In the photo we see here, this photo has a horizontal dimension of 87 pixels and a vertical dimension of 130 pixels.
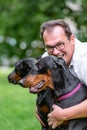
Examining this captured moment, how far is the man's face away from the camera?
590 centimetres

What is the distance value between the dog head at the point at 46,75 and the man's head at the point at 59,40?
0.17 meters

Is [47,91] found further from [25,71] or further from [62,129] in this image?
[25,71]

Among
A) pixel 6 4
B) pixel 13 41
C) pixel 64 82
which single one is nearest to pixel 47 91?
pixel 64 82

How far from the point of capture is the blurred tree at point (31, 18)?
2395cm

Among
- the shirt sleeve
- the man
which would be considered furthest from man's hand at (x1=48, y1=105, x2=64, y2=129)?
the shirt sleeve

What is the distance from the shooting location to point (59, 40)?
5.91 meters

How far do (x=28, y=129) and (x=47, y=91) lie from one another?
221 centimetres

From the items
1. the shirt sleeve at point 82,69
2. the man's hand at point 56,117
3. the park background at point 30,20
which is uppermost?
the shirt sleeve at point 82,69

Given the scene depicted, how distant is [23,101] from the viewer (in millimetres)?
12570

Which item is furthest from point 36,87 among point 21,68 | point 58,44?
point 21,68

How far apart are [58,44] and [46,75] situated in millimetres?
465

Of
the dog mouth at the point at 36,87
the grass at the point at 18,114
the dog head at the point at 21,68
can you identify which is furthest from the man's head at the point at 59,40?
the grass at the point at 18,114

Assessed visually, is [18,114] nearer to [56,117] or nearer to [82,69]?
[56,117]

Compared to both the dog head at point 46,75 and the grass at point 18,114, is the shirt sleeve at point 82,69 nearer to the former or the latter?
the dog head at point 46,75
